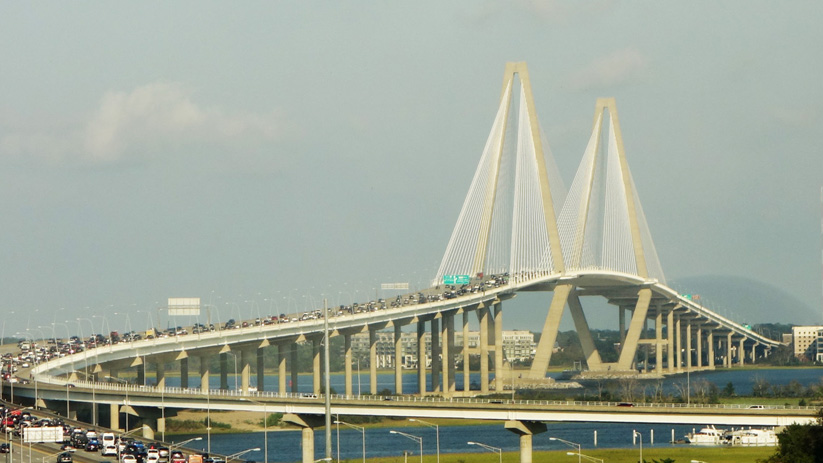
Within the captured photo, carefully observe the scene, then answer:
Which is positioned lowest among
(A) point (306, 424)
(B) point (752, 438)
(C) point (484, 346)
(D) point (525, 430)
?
(B) point (752, 438)

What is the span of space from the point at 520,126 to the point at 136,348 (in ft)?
124

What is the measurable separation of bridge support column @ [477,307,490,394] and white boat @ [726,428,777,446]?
123ft

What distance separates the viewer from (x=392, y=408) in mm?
75625

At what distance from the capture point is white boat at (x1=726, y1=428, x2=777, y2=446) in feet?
271

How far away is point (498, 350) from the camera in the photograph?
125 metres

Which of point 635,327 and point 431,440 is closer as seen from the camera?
point 431,440

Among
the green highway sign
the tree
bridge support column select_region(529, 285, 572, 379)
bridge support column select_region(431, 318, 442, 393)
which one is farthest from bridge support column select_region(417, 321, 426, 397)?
the tree

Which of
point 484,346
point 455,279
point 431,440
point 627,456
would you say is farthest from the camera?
point 484,346

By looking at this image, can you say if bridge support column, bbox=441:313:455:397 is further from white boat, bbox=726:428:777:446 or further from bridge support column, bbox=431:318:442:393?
white boat, bbox=726:428:777:446

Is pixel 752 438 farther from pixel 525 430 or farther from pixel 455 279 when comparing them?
pixel 455 279

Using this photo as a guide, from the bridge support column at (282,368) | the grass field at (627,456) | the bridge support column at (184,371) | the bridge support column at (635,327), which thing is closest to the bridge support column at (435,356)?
the bridge support column at (282,368)

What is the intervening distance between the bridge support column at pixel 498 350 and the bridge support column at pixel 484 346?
3.07 ft

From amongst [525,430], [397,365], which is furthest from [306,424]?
[397,365]

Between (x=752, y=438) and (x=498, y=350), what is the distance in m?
42.3
